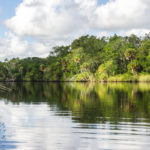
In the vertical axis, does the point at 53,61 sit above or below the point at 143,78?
above

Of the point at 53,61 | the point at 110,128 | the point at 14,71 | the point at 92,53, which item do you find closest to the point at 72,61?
the point at 92,53

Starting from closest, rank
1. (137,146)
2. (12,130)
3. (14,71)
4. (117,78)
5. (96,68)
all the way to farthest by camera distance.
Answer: (137,146), (12,130), (117,78), (96,68), (14,71)

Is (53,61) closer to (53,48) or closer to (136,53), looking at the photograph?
(53,48)

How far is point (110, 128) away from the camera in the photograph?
1209 centimetres

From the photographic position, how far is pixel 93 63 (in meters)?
95.2

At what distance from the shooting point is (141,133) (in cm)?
1102

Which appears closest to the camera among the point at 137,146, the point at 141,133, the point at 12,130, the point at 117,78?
the point at 137,146

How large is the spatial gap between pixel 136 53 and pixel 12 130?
81.3m

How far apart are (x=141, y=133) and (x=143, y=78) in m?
72.0

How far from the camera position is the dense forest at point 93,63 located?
87.0 metres

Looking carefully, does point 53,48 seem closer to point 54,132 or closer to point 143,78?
point 143,78

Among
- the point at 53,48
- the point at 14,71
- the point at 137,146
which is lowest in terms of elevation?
the point at 137,146

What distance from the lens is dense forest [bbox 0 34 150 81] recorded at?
285ft

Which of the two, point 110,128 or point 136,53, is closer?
point 110,128
